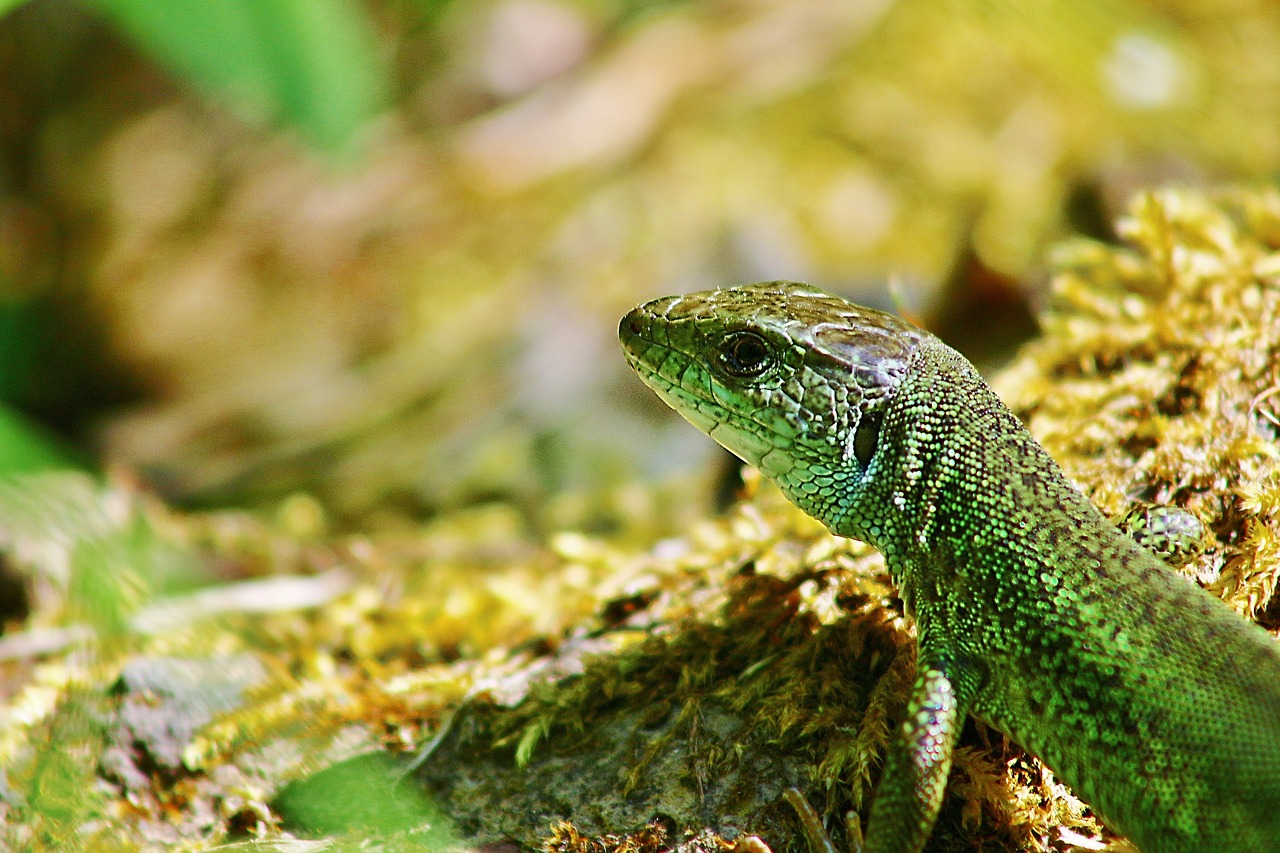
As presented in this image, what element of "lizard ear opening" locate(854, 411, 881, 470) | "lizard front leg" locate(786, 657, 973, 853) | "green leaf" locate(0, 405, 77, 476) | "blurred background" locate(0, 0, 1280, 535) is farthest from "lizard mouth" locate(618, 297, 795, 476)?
"green leaf" locate(0, 405, 77, 476)

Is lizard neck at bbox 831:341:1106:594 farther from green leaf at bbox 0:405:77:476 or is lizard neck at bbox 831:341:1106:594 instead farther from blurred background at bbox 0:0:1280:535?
green leaf at bbox 0:405:77:476

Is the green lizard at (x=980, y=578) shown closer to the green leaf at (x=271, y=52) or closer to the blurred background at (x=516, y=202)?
the blurred background at (x=516, y=202)

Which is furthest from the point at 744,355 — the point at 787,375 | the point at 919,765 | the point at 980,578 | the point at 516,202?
the point at 516,202

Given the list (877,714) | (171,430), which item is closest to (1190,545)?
(877,714)

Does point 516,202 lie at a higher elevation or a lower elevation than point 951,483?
higher

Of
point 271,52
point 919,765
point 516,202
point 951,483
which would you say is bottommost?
point 919,765

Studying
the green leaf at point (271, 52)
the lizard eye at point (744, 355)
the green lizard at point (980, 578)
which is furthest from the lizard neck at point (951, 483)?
the green leaf at point (271, 52)

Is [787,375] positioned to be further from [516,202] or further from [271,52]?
A: [516,202]
